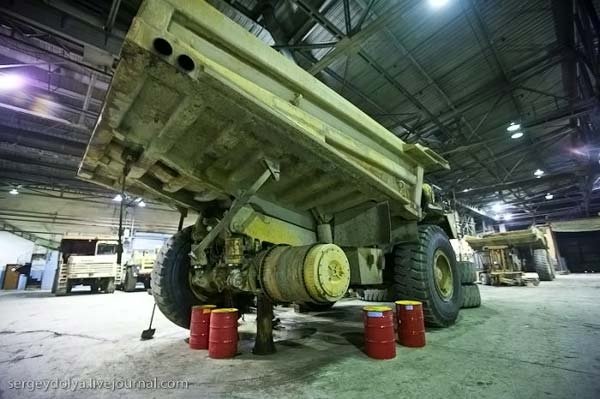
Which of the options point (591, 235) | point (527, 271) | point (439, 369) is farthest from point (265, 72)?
point (591, 235)

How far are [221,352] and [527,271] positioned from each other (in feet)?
55.3

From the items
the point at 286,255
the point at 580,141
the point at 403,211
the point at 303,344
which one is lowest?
the point at 303,344

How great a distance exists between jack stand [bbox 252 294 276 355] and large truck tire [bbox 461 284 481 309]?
4.02m

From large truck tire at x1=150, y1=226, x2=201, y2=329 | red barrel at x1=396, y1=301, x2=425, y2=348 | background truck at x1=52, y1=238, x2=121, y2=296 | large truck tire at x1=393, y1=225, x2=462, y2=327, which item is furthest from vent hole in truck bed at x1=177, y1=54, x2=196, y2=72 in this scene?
background truck at x1=52, y1=238, x2=121, y2=296

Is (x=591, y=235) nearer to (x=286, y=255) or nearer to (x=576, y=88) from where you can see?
(x=576, y=88)

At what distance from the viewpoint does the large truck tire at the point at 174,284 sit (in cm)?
318

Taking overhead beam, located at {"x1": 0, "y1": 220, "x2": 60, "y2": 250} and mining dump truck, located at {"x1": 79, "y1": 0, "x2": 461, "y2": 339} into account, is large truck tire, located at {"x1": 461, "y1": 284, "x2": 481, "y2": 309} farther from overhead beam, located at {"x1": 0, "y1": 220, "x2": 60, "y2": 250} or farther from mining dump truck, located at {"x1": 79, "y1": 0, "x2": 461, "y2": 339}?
overhead beam, located at {"x1": 0, "y1": 220, "x2": 60, "y2": 250}

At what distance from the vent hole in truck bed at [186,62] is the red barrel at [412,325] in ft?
8.62

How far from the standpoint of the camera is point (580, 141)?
10609 millimetres

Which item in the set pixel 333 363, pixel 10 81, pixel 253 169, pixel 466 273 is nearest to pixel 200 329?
pixel 333 363

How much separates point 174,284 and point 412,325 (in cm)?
256

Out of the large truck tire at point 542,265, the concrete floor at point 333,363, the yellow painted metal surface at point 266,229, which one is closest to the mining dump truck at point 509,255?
the large truck tire at point 542,265

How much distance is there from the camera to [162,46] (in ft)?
4.50

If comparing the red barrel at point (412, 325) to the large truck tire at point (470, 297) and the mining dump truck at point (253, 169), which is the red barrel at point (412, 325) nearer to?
the mining dump truck at point (253, 169)
